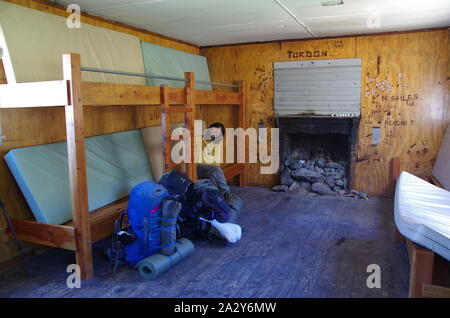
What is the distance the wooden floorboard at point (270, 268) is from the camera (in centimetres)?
265

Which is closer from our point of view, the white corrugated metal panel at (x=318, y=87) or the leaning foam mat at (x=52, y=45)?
the leaning foam mat at (x=52, y=45)

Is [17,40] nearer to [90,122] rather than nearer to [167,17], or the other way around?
[90,122]

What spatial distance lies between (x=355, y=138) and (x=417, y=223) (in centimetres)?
321

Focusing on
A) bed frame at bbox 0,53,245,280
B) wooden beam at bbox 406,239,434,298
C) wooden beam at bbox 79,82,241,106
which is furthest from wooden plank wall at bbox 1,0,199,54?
wooden beam at bbox 406,239,434,298

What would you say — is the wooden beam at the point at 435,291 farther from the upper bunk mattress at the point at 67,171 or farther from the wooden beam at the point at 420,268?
the upper bunk mattress at the point at 67,171

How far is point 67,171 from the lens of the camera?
11.0 ft

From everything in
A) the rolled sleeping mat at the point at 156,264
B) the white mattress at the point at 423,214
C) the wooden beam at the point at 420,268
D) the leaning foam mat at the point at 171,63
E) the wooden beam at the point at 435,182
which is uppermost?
the leaning foam mat at the point at 171,63

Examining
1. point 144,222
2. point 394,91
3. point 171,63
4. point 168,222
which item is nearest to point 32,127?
point 144,222

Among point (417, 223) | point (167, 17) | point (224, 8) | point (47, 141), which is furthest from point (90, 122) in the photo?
point (417, 223)

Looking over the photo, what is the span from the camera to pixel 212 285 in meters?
2.74

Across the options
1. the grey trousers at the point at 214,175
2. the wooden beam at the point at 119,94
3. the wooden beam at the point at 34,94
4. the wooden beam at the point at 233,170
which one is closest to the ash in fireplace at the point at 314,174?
the wooden beam at the point at 233,170

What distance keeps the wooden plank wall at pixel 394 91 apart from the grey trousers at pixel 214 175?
203cm

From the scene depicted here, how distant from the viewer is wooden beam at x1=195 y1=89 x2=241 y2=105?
179 inches

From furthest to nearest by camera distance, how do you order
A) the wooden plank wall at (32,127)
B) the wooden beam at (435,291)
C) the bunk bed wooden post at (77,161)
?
the wooden plank wall at (32,127)
the bunk bed wooden post at (77,161)
the wooden beam at (435,291)
